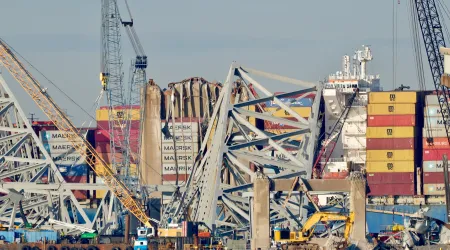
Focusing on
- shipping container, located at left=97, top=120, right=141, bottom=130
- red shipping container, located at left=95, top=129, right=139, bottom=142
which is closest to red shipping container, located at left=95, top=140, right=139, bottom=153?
red shipping container, located at left=95, top=129, right=139, bottom=142

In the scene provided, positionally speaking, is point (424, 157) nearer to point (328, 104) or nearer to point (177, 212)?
point (328, 104)

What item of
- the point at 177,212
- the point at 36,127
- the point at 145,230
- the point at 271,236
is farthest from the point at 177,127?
the point at 271,236

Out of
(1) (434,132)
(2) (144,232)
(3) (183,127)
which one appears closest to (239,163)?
(2) (144,232)

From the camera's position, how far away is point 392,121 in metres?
156

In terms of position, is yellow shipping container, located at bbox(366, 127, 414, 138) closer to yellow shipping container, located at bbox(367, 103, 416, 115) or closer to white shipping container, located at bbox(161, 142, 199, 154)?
yellow shipping container, located at bbox(367, 103, 416, 115)

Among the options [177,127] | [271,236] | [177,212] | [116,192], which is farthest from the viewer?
[177,127]

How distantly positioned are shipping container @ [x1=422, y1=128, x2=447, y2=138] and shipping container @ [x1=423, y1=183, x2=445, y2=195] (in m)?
4.58

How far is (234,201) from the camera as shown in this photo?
111062 mm

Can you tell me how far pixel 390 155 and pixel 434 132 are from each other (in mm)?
4603

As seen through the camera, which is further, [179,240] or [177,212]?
[177,212]

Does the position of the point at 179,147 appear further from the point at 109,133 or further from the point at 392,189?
the point at 392,189

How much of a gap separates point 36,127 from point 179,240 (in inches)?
2042

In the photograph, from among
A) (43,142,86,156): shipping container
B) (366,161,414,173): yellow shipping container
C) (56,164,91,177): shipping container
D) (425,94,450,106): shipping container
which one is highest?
(425,94,450,106): shipping container

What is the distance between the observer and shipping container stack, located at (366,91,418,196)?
154875 mm
